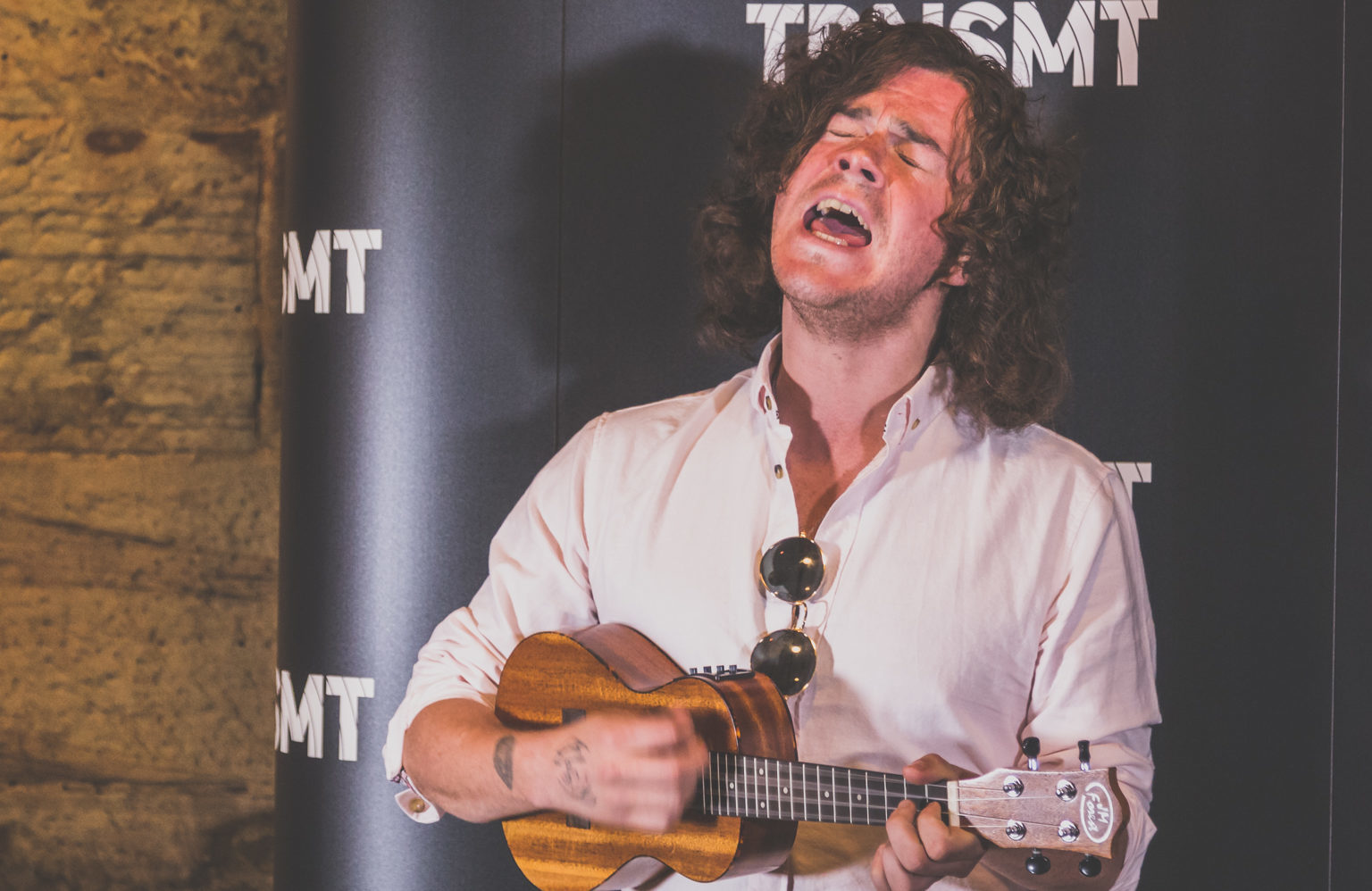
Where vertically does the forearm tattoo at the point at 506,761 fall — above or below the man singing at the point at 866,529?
below

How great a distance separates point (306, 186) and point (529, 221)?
1.59 feet

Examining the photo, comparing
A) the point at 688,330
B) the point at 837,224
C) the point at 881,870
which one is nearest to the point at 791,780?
the point at 881,870

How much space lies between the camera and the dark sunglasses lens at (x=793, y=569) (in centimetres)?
178

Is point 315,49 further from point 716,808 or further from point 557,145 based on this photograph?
point 716,808

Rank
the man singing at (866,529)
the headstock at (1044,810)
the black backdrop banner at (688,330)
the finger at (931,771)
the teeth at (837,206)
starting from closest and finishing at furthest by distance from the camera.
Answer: the headstock at (1044,810)
the finger at (931,771)
the man singing at (866,529)
the teeth at (837,206)
the black backdrop banner at (688,330)

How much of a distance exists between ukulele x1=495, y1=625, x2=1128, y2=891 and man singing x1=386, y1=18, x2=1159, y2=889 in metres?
0.05

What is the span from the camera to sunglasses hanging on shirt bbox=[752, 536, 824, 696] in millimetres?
1749

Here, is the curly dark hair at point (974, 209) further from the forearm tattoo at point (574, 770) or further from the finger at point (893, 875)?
the forearm tattoo at point (574, 770)

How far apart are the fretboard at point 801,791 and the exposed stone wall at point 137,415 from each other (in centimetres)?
176

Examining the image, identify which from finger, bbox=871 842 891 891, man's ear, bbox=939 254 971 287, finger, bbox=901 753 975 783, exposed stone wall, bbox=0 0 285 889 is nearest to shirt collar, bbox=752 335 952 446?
man's ear, bbox=939 254 971 287

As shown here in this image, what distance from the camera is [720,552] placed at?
1.87 metres

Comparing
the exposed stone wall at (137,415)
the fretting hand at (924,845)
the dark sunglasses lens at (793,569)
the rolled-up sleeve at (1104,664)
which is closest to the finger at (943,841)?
the fretting hand at (924,845)

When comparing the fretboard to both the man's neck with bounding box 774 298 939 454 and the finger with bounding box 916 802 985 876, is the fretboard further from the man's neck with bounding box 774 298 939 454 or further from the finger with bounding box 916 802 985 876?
the man's neck with bounding box 774 298 939 454

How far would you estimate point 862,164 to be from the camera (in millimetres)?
1864
